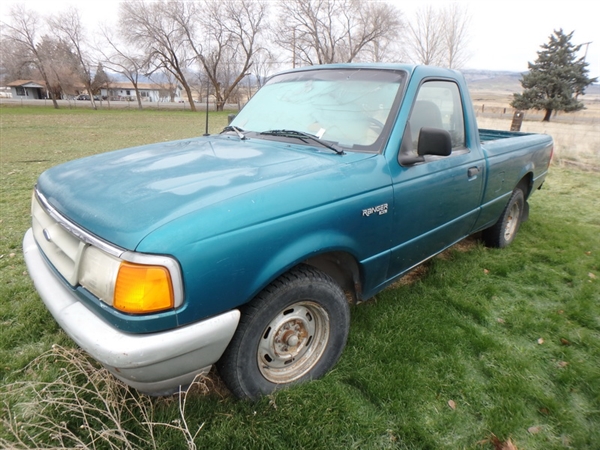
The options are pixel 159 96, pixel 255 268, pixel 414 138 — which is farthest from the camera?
pixel 159 96

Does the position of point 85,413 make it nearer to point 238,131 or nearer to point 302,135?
point 302,135

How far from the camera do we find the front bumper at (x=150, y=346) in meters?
1.42

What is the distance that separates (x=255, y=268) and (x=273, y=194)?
36 cm

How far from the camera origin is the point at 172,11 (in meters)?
42.2

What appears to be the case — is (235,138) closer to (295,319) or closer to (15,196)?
(295,319)

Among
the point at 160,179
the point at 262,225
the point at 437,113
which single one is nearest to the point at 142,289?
the point at 262,225

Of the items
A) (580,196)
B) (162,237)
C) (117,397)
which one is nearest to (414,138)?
(162,237)

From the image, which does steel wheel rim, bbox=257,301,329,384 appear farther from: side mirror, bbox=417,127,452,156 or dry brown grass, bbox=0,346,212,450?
side mirror, bbox=417,127,452,156

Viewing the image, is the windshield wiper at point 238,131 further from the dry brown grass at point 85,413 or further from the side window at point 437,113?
the dry brown grass at point 85,413

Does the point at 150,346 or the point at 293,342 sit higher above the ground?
the point at 150,346

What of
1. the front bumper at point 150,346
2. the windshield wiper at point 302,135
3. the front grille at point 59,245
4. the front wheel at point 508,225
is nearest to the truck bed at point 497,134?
the front wheel at point 508,225

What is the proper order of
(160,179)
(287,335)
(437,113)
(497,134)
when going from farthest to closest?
(497,134) < (437,113) < (287,335) < (160,179)

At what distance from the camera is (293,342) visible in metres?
2.04

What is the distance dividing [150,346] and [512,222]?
14.1 ft
